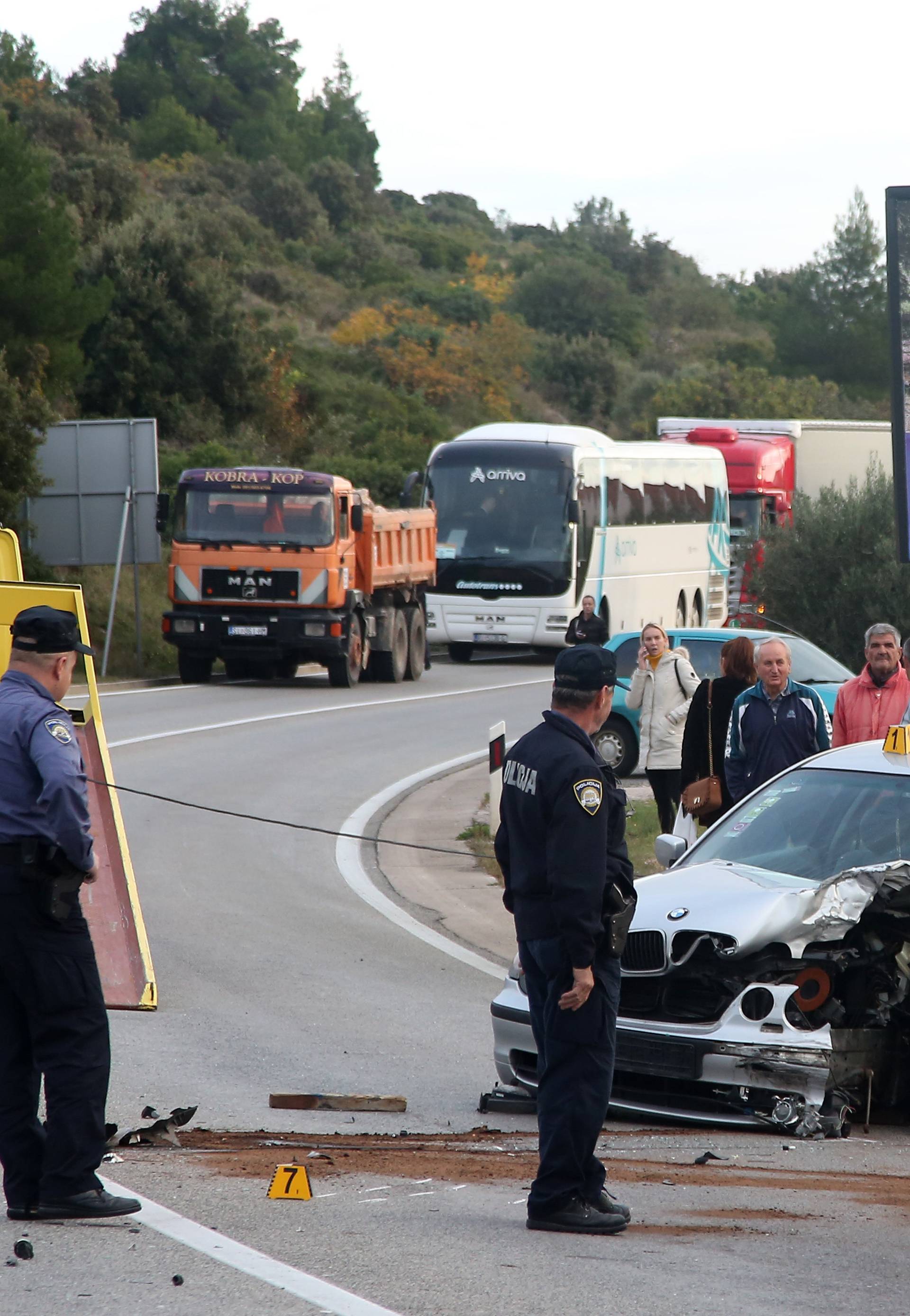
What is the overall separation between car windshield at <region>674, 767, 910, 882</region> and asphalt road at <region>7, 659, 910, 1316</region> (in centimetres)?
112

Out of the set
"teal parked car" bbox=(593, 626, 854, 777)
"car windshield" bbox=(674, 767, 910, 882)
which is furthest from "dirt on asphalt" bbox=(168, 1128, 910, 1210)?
"teal parked car" bbox=(593, 626, 854, 777)

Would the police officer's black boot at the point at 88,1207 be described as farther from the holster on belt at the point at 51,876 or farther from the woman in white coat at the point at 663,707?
the woman in white coat at the point at 663,707

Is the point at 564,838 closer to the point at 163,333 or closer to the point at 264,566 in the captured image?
the point at 264,566

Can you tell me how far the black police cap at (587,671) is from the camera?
17.5ft

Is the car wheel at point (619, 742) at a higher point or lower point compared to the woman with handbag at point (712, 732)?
lower

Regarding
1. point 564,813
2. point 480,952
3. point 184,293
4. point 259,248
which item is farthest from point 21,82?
point 564,813

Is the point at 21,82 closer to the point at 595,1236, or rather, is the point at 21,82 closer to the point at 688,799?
the point at 688,799

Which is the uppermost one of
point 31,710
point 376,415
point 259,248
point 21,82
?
point 21,82

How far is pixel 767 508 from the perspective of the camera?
39.5m

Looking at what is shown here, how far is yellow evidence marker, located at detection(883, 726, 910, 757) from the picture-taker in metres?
7.83

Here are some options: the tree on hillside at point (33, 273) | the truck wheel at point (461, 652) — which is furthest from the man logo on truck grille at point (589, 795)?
the truck wheel at point (461, 652)

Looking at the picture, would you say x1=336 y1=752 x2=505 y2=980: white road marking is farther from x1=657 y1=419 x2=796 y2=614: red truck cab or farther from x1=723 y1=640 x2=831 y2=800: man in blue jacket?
x1=657 y1=419 x2=796 y2=614: red truck cab

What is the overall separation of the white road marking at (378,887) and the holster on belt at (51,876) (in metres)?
5.22

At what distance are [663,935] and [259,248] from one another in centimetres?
7342
